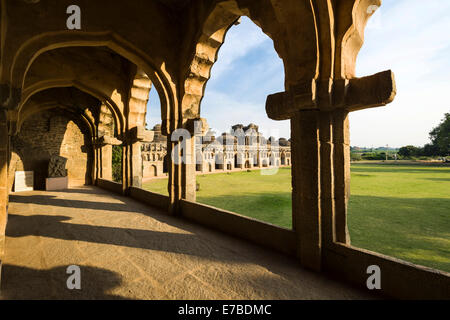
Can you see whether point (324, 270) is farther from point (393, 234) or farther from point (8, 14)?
point (393, 234)

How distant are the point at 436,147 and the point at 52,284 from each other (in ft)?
221

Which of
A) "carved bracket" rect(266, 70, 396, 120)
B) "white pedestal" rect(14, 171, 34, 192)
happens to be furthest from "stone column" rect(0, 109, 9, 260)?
"white pedestal" rect(14, 171, 34, 192)

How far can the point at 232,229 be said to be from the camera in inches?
137

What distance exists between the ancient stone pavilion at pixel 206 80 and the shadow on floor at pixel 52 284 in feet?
0.58

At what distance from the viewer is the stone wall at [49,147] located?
8.82 metres

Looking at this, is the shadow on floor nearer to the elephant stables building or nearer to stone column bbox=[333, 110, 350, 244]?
stone column bbox=[333, 110, 350, 244]

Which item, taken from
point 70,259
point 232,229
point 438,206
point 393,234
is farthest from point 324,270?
point 438,206

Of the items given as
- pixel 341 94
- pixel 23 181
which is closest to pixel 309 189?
pixel 341 94

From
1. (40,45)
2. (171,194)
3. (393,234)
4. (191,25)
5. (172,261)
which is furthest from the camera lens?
(393,234)

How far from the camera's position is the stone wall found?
8820 millimetres

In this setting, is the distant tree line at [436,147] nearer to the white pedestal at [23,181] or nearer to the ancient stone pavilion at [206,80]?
the ancient stone pavilion at [206,80]

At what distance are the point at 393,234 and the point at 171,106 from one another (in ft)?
28.3

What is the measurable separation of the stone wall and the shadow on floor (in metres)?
8.57

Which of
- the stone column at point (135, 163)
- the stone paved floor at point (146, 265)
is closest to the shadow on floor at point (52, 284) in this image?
the stone paved floor at point (146, 265)
